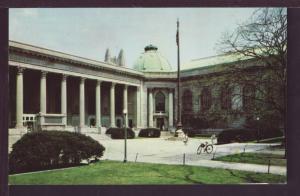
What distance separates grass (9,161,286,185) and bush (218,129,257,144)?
15.5 meters

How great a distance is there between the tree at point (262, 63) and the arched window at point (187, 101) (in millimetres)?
37480

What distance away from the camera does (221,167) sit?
1630 centimetres

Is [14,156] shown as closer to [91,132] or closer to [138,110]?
[91,132]

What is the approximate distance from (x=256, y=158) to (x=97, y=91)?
39818 mm

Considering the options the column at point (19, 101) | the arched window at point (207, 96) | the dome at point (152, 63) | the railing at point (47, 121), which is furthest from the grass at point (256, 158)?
the dome at point (152, 63)

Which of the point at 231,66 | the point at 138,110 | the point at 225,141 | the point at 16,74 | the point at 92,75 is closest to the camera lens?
the point at 231,66

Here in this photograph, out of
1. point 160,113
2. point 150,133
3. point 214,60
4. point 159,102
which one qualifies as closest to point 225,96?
point 214,60

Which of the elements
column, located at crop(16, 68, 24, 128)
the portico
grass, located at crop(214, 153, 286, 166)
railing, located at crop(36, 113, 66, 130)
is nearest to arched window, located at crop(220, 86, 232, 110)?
grass, located at crop(214, 153, 286, 166)

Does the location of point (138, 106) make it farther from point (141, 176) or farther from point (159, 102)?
point (141, 176)

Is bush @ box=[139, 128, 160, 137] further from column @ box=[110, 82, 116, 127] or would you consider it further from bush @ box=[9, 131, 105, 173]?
bush @ box=[9, 131, 105, 173]

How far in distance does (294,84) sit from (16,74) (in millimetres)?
37700

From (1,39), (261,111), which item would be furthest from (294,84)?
(261,111)

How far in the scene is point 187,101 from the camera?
6056cm

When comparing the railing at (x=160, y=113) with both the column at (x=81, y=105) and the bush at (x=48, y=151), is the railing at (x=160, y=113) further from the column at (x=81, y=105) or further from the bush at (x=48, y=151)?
the bush at (x=48, y=151)
